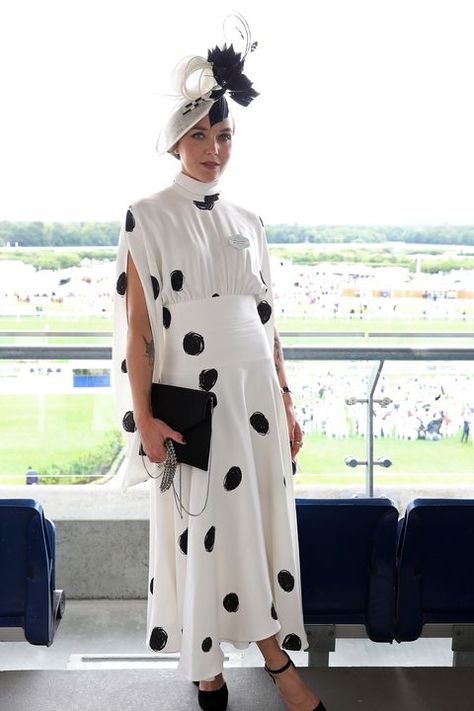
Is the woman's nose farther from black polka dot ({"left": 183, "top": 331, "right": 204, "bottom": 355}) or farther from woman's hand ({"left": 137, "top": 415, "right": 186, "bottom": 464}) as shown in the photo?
woman's hand ({"left": 137, "top": 415, "right": 186, "bottom": 464})

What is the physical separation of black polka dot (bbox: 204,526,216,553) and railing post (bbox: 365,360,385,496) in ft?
3.95

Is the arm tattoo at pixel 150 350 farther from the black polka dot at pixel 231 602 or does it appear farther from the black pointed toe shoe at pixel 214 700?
the black pointed toe shoe at pixel 214 700

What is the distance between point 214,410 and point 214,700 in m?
0.70

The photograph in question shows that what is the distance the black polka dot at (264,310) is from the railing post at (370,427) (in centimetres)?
94

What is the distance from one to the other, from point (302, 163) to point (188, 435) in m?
3.30

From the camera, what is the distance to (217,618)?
77.9 inches

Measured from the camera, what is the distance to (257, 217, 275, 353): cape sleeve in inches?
83.7

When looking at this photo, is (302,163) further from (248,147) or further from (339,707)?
(339,707)

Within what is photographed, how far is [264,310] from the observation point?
2127 mm

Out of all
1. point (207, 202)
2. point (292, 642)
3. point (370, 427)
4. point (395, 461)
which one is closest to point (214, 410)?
point (207, 202)

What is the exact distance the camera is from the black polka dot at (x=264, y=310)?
2.12 m

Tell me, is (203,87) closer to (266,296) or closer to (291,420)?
(266,296)

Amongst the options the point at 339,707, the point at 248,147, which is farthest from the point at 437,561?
the point at 248,147

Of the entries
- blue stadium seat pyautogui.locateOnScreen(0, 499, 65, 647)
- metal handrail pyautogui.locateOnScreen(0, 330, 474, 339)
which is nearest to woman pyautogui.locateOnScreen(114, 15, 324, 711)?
blue stadium seat pyautogui.locateOnScreen(0, 499, 65, 647)
